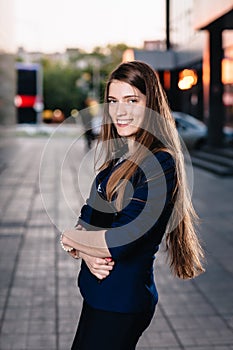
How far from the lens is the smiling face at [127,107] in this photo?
7.87 ft

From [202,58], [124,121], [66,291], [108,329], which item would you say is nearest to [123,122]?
[124,121]

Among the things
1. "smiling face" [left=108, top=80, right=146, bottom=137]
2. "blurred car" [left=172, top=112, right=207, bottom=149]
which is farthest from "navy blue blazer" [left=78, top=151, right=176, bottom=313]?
"blurred car" [left=172, top=112, right=207, bottom=149]

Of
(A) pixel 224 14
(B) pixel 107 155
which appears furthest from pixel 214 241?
(A) pixel 224 14

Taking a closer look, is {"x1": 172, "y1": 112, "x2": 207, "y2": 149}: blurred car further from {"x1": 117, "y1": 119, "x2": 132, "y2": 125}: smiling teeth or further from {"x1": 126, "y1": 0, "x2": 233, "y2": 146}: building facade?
{"x1": 117, "y1": 119, "x2": 132, "y2": 125}: smiling teeth

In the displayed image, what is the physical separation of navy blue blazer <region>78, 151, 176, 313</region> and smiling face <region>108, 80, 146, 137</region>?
0.14m

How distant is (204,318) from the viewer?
17.6 feet

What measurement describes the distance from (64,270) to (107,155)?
15.3 ft

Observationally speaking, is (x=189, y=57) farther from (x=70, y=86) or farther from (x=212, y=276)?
(x=70, y=86)

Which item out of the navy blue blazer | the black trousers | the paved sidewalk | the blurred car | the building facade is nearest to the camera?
the navy blue blazer

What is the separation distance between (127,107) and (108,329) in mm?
820

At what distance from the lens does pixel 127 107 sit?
2.41m

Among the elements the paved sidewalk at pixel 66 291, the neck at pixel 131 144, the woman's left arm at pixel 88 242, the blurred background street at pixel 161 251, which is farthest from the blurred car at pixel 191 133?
the woman's left arm at pixel 88 242

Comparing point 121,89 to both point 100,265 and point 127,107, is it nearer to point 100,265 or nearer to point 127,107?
point 127,107

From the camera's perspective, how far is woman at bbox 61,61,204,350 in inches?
89.9
